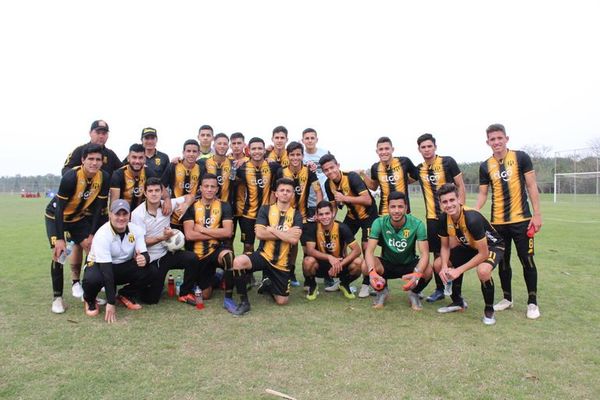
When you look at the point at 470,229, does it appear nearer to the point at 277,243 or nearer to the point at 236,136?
the point at 277,243

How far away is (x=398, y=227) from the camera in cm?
534

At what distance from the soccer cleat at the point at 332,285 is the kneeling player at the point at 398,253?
25.1 inches

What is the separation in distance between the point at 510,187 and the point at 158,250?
172 inches

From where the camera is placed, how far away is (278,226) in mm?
5527

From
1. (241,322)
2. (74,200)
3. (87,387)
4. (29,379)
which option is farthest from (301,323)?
(74,200)

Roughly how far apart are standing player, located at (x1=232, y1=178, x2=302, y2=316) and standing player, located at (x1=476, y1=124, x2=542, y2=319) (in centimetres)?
244

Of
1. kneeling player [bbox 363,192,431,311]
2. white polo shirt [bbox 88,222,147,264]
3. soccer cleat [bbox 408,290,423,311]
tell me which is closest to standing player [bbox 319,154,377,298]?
kneeling player [bbox 363,192,431,311]

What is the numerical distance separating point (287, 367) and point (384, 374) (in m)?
0.74

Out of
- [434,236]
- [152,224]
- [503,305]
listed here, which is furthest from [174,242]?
[503,305]

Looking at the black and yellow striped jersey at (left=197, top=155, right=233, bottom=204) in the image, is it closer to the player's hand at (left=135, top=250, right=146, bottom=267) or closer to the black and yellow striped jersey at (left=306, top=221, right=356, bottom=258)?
the black and yellow striped jersey at (left=306, top=221, right=356, bottom=258)

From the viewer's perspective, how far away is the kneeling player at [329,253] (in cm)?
568

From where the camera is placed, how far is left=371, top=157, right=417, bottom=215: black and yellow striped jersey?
589cm

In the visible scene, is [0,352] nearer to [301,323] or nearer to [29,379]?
[29,379]

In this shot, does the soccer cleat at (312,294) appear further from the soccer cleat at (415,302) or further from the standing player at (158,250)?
the standing player at (158,250)
